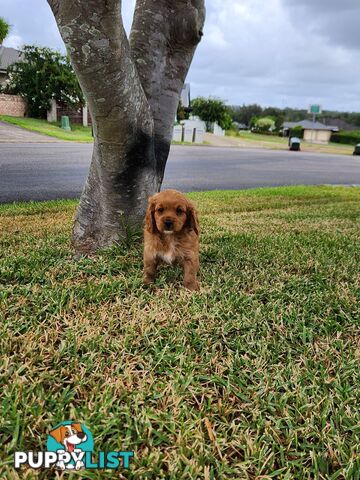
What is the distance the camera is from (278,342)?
8.31 ft

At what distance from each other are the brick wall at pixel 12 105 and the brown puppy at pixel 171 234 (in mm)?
30523

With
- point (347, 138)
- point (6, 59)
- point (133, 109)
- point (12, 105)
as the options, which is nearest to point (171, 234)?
point (133, 109)

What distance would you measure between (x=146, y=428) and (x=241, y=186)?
9518 millimetres

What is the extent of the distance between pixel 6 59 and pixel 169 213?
126 ft

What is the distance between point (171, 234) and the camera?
3180 millimetres

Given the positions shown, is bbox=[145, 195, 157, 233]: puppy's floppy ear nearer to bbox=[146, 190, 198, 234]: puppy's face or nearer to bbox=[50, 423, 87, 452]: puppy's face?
bbox=[146, 190, 198, 234]: puppy's face

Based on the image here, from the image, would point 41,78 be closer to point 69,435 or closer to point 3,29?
point 3,29

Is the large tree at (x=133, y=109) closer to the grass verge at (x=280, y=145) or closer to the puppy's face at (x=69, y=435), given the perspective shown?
the puppy's face at (x=69, y=435)

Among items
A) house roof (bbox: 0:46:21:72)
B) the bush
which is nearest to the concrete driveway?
house roof (bbox: 0:46:21:72)

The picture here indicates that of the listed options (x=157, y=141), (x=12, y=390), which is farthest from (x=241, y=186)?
(x=12, y=390)

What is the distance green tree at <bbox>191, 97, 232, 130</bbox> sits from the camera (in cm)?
4741

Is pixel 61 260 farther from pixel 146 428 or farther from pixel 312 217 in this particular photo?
pixel 312 217

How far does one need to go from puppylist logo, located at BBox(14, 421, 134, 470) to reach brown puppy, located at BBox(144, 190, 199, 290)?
1.65 meters

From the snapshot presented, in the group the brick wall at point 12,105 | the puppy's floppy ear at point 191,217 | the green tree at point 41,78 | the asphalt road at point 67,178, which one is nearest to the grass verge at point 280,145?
the green tree at point 41,78
